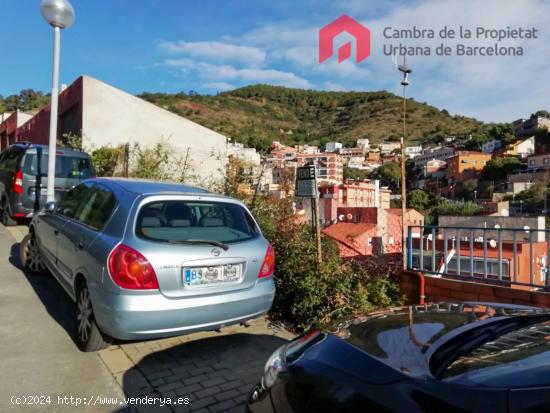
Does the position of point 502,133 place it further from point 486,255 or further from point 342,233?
point 486,255

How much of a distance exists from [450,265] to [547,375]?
14.0ft

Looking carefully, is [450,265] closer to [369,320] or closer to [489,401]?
[369,320]

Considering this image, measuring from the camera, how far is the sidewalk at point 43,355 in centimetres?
309

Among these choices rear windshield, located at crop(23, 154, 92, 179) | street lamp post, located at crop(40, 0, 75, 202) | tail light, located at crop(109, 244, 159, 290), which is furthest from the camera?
rear windshield, located at crop(23, 154, 92, 179)

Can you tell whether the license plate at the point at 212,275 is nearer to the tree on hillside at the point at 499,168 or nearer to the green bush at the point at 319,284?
the green bush at the point at 319,284

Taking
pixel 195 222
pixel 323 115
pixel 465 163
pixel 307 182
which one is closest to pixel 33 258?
pixel 195 222

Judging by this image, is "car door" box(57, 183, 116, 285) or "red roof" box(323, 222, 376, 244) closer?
"car door" box(57, 183, 116, 285)

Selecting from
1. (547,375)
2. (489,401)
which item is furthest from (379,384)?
(547,375)

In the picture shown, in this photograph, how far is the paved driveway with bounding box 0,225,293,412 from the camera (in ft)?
10.2

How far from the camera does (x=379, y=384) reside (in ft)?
5.13

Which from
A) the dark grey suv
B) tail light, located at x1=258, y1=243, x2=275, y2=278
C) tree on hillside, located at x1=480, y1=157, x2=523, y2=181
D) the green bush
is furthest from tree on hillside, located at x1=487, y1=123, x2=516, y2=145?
tail light, located at x1=258, y1=243, x2=275, y2=278

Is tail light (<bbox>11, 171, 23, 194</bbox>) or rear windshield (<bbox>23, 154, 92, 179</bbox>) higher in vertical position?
rear windshield (<bbox>23, 154, 92, 179</bbox>)

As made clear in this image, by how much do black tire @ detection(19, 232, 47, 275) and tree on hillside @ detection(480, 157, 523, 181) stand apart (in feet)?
308

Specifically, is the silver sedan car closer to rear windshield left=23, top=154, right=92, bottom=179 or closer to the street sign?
the street sign
